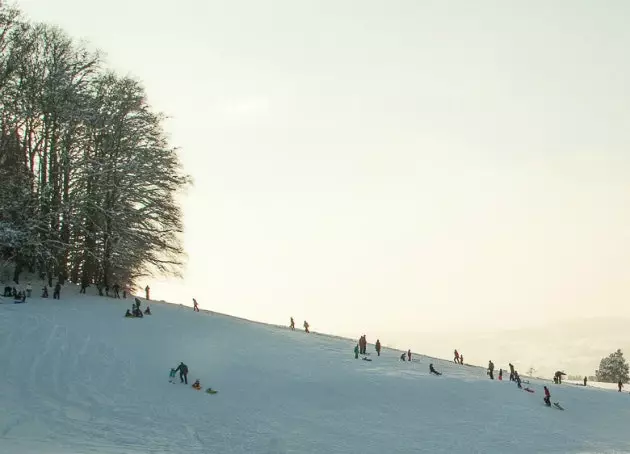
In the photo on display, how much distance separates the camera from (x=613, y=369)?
66688 millimetres

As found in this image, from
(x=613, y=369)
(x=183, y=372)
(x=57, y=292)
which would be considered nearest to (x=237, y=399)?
(x=183, y=372)

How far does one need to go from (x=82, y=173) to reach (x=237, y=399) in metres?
20.7

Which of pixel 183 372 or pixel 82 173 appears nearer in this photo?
pixel 183 372

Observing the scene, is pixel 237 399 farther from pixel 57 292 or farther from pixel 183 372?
pixel 57 292

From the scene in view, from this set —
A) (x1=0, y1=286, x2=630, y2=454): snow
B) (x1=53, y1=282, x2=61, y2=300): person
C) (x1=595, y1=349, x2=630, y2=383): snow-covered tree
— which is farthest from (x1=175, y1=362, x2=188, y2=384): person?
(x1=595, y1=349, x2=630, y2=383): snow-covered tree

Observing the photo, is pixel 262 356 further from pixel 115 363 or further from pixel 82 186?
pixel 82 186

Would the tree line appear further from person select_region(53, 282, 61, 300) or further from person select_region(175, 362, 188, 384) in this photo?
person select_region(175, 362, 188, 384)

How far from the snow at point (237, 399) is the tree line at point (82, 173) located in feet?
14.1

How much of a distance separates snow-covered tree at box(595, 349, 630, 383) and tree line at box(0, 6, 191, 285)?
52301 millimetres

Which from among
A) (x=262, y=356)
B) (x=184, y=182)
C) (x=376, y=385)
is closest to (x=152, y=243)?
Answer: (x=184, y=182)

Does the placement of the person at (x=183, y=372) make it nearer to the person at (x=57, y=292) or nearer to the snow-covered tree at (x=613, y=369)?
the person at (x=57, y=292)

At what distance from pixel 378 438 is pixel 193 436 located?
279 inches

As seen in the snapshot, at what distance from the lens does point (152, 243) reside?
4094 cm

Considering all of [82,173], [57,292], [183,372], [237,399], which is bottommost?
[237,399]
